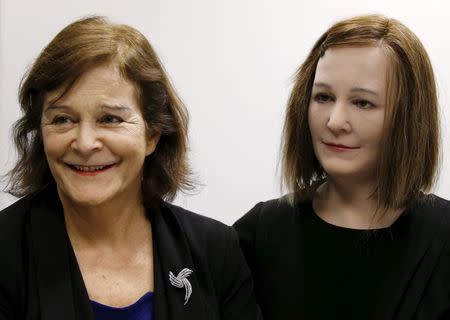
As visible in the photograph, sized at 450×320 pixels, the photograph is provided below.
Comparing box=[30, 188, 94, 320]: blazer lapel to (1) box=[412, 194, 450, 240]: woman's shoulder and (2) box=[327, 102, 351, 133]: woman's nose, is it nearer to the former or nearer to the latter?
(2) box=[327, 102, 351, 133]: woman's nose

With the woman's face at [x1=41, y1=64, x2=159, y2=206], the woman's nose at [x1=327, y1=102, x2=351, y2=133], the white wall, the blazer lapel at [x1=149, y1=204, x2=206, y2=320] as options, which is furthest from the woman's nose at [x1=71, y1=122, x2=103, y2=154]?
the white wall

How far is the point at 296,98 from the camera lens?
1.51m

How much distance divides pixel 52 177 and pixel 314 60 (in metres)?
0.60

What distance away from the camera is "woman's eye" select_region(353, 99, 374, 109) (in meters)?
1.36

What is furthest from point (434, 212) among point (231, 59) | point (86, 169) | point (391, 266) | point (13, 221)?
point (231, 59)

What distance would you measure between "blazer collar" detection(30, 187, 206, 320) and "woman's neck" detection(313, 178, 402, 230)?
336 millimetres

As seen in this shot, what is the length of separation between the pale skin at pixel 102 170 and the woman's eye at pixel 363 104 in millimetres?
409

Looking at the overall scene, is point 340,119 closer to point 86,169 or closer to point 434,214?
point 434,214

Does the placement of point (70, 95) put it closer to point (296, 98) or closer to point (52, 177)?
point (52, 177)

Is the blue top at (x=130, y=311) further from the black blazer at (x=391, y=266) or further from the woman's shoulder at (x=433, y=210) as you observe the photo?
the woman's shoulder at (x=433, y=210)

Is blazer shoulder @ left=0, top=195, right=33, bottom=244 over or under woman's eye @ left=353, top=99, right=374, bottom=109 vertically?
under

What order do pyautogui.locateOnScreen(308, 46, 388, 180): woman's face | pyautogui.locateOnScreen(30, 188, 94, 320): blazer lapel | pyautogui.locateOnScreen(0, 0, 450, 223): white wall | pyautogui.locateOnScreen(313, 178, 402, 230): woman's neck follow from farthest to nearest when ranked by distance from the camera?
pyautogui.locateOnScreen(0, 0, 450, 223): white wall → pyautogui.locateOnScreen(313, 178, 402, 230): woman's neck → pyautogui.locateOnScreen(308, 46, 388, 180): woman's face → pyautogui.locateOnScreen(30, 188, 94, 320): blazer lapel

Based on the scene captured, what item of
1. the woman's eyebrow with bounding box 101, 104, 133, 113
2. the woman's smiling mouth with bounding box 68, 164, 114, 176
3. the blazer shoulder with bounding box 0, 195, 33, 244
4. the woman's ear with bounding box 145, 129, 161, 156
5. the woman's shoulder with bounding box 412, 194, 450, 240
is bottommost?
the blazer shoulder with bounding box 0, 195, 33, 244

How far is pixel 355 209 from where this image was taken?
1.48 m
